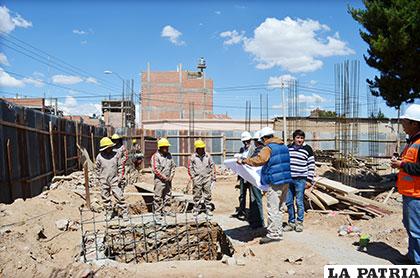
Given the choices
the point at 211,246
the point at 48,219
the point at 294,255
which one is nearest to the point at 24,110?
the point at 48,219

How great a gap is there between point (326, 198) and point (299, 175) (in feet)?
6.49

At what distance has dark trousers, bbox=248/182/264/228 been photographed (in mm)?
6941

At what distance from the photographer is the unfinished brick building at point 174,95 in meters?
43.9

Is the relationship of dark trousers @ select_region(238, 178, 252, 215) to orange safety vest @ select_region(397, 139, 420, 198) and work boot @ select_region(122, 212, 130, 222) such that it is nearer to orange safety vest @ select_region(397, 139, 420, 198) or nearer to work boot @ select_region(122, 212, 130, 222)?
work boot @ select_region(122, 212, 130, 222)

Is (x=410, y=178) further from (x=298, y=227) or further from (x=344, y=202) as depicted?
(x=344, y=202)

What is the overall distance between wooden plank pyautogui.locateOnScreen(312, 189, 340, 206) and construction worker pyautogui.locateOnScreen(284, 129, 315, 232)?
5.26 ft

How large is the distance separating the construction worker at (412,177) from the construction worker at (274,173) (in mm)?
1688

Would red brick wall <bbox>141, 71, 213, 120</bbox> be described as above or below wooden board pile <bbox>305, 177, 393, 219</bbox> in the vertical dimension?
above

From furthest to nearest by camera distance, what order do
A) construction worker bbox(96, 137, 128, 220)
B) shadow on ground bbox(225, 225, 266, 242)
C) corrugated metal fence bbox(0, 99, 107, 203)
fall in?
construction worker bbox(96, 137, 128, 220) → corrugated metal fence bbox(0, 99, 107, 203) → shadow on ground bbox(225, 225, 266, 242)

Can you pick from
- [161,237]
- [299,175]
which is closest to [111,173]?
[161,237]

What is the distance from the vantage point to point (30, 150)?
27.2ft

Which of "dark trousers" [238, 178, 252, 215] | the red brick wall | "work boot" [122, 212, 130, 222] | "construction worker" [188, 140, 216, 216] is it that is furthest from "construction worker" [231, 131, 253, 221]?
the red brick wall

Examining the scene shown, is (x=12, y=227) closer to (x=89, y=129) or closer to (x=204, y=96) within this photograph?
(x=89, y=129)

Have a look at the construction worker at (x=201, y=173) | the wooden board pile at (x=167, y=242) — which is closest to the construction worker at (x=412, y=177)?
the wooden board pile at (x=167, y=242)
